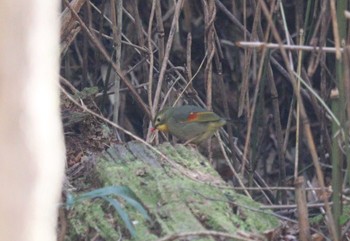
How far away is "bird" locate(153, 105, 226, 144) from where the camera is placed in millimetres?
4031

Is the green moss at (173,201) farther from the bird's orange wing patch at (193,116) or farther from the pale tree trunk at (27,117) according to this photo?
the bird's orange wing patch at (193,116)

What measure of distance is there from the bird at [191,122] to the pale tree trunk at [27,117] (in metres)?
2.37

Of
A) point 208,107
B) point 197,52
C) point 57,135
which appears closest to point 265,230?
point 57,135

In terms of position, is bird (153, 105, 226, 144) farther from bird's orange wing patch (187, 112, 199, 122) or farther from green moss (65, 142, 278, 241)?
green moss (65, 142, 278, 241)

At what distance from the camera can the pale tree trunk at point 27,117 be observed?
1502mm

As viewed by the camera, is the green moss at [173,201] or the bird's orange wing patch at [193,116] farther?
the bird's orange wing patch at [193,116]

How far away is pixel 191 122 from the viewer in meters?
4.17

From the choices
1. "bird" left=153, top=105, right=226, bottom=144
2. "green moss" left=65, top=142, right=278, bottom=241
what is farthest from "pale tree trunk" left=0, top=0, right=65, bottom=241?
"bird" left=153, top=105, right=226, bottom=144

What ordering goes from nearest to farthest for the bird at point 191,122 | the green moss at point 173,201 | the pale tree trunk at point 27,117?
the pale tree trunk at point 27,117 < the green moss at point 173,201 < the bird at point 191,122

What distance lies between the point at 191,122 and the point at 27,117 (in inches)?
104

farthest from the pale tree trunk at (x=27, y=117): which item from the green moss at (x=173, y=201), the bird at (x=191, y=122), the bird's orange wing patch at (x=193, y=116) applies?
the bird's orange wing patch at (x=193, y=116)

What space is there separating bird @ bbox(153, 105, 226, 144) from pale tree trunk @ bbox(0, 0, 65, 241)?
7.78 feet

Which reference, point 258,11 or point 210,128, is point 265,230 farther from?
point 210,128

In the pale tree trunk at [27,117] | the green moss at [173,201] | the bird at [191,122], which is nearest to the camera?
the pale tree trunk at [27,117]
